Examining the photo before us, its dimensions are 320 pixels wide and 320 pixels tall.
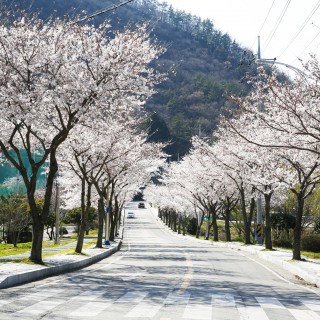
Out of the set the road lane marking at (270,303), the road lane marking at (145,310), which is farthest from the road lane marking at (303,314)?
the road lane marking at (145,310)

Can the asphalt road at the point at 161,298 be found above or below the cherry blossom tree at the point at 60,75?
below

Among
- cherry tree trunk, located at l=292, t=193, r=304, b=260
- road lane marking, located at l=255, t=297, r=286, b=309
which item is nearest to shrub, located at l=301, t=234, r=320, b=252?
cherry tree trunk, located at l=292, t=193, r=304, b=260

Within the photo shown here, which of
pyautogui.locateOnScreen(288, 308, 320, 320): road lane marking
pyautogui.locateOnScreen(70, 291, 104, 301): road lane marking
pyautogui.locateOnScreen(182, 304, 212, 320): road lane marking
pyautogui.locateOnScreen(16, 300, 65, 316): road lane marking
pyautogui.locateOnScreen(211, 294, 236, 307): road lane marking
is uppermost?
pyautogui.locateOnScreen(211, 294, 236, 307): road lane marking

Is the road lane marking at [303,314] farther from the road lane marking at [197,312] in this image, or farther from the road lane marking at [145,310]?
the road lane marking at [145,310]

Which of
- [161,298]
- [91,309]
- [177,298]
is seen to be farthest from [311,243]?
[91,309]

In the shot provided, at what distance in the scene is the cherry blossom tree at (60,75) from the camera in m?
18.6

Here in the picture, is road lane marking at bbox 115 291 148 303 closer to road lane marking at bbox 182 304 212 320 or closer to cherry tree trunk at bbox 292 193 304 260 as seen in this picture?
road lane marking at bbox 182 304 212 320

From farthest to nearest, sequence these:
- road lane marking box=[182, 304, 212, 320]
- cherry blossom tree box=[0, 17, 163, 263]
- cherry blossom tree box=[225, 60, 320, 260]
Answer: cherry blossom tree box=[0, 17, 163, 263] → cherry blossom tree box=[225, 60, 320, 260] → road lane marking box=[182, 304, 212, 320]

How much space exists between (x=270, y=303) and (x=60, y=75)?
1174 centimetres

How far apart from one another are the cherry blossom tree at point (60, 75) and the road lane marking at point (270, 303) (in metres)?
9.58

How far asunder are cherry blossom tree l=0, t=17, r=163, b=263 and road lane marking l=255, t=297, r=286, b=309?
9580mm

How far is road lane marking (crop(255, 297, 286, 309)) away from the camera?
1064 centimetres

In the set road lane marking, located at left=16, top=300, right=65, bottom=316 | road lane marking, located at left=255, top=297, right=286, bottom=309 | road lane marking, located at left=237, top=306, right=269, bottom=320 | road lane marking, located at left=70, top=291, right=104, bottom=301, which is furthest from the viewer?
road lane marking, located at left=70, top=291, right=104, bottom=301

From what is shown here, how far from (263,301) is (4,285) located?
6.02 m
